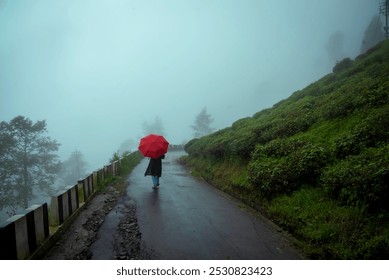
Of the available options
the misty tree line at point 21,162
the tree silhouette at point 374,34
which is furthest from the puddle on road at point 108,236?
the tree silhouette at point 374,34

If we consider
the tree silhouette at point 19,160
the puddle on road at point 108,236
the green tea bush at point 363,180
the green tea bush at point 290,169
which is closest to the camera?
the green tea bush at point 363,180

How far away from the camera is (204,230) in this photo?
252 inches

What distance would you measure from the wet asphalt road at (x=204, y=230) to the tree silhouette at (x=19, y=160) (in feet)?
89.3

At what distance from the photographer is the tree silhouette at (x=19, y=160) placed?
1209 inches

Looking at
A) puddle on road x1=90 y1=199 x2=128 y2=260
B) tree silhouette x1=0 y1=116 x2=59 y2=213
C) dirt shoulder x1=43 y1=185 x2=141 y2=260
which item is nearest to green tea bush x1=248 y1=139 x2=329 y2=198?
dirt shoulder x1=43 y1=185 x2=141 y2=260

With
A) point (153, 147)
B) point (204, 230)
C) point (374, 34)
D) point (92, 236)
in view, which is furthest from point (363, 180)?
point (374, 34)

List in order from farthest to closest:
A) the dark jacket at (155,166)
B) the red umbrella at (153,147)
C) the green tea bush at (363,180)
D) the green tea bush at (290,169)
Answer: the dark jacket at (155,166) < the red umbrella at (153,147) < the green tea bush at (290,169) < the green tea bush at (363,180)

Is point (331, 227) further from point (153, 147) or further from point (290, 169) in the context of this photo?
point (153, 147)

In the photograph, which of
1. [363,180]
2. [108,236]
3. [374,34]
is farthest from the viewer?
[374,34]

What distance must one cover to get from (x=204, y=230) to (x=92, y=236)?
2.60 m

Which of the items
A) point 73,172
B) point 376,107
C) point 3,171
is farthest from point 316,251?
point 73,172

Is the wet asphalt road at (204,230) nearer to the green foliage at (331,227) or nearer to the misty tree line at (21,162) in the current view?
the green foliage at (331,227)

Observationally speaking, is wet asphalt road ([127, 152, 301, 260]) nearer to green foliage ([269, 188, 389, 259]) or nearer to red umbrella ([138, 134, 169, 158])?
green foliage ([269, 188, 389, 259])
